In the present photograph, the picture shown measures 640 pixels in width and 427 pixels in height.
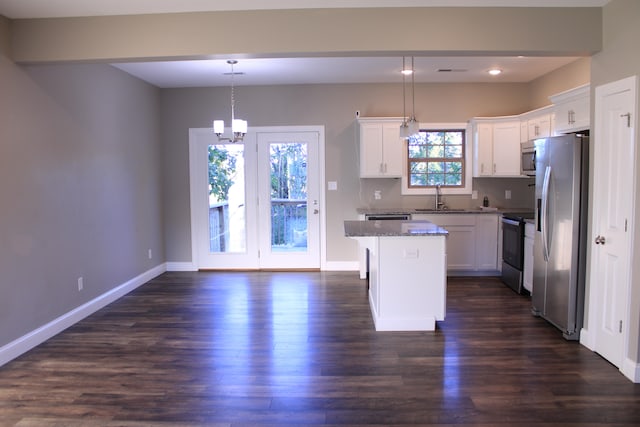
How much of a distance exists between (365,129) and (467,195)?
175cm

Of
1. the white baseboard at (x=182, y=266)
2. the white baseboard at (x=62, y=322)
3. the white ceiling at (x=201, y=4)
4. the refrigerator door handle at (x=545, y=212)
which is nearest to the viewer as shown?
the white ceiling at (x=201, y=4)

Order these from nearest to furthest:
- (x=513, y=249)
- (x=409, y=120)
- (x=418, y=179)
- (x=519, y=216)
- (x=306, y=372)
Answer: (x=306, y=372) < (x=409, y=120) < (x=519, y=216) < (x=513, y=249) < (x=418, y=179)

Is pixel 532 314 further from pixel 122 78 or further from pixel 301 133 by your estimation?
pixel 122 78

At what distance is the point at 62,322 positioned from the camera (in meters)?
3.96

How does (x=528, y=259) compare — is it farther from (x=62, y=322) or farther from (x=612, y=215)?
(x=62, y=322)

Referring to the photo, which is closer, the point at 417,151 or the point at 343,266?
the point at 417,151

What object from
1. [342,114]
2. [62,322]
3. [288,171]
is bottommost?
[62,322]

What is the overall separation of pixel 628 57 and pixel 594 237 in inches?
50.9

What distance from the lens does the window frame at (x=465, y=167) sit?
604 centimetres

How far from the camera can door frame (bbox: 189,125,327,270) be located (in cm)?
619

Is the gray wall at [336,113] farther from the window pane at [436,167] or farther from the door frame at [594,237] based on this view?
the door frame at [594,237]

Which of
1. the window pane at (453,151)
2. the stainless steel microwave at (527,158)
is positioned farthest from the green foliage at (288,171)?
the stainless steel microwave at (527,158)

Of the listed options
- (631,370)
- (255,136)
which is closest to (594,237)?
(631,370)

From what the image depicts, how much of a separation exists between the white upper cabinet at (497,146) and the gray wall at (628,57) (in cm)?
254
